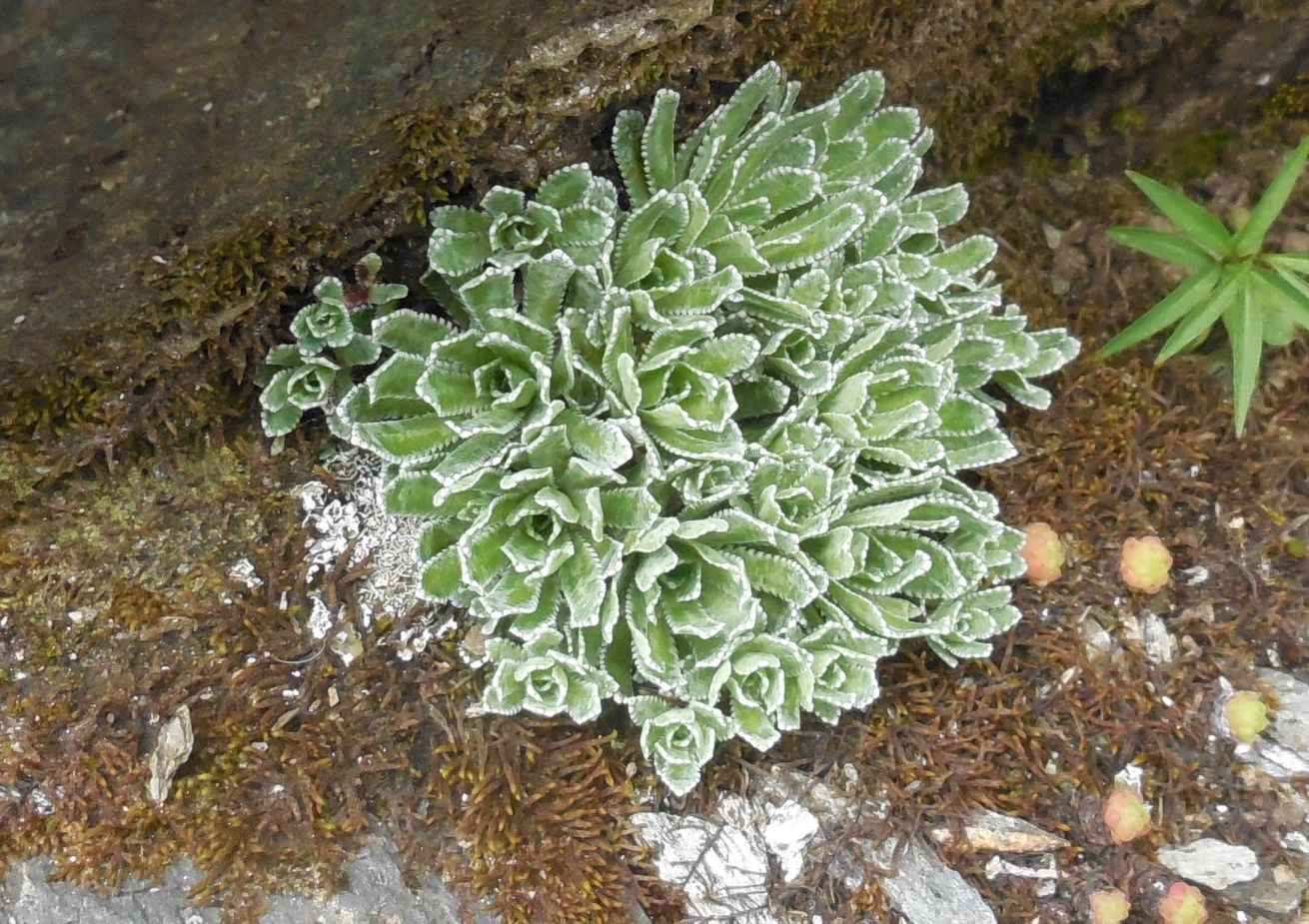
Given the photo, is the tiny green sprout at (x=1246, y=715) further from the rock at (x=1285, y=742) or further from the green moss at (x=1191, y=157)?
the green moss at (x=1191, y=157)

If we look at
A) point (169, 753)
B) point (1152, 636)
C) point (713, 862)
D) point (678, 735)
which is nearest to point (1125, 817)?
point (1152, 636)

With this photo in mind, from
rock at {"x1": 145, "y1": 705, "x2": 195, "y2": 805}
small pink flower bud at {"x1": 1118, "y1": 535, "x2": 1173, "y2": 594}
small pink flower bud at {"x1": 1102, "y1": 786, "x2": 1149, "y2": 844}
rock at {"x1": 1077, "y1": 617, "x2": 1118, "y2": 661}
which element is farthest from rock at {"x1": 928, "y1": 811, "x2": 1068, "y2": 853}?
rock at {"x1": 145, "y1": 705, "x2": 195, "y2": 805}

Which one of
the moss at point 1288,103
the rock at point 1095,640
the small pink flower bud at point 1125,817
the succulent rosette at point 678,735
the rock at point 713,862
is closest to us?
the succulent rosette at point 678,735

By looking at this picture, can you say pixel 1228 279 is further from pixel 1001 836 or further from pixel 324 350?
pixel 324 350

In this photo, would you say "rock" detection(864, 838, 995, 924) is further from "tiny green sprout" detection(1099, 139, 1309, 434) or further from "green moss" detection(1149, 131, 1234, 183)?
"green moss" detection(1149, 131, 1234, 183)

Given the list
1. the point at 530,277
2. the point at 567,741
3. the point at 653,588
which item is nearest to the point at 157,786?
the point at 567,741

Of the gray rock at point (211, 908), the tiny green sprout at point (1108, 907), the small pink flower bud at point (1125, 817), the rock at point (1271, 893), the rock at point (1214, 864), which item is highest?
the gray rock at point (211, 908)

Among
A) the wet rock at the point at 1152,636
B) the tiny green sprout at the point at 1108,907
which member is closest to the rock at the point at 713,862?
the tiny green sprout at the point at 1108,907
